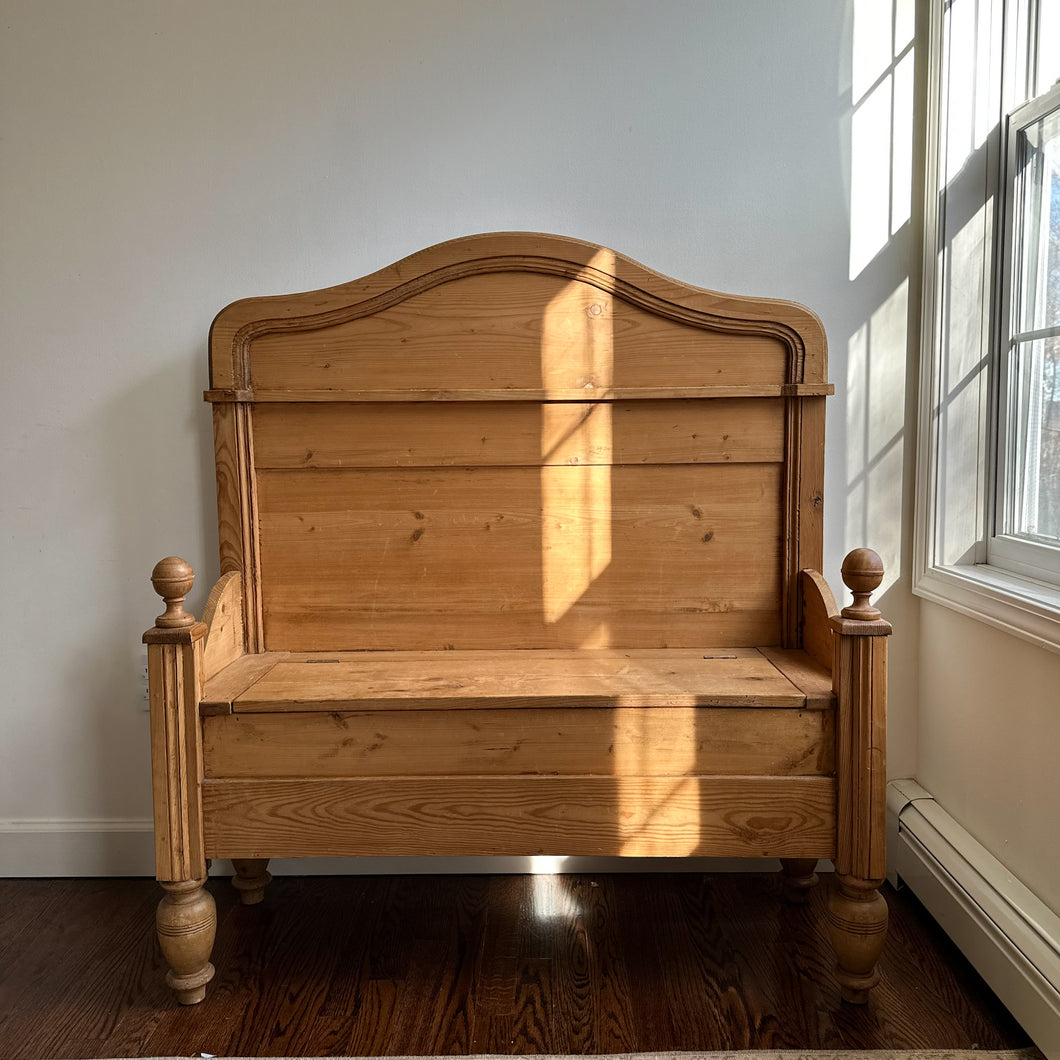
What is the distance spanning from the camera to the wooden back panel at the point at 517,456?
1.88m

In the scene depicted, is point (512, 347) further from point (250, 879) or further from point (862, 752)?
point (250, 879)

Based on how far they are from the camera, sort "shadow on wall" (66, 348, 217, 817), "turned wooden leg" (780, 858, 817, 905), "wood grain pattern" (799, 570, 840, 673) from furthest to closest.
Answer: "shadow on wall" (66, 348, 217, 817)
"turned wooden leg" (780, 858, 817, 905)
"wood grain pattern" (799, 570, 840, 673)

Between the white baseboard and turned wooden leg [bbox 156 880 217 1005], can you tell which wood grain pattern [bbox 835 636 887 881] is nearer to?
the white baseboard

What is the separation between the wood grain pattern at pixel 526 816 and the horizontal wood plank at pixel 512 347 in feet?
2.76

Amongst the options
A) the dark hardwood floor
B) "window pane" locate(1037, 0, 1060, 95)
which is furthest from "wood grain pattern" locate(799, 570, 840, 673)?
"window pane" locate(1037, 0, 1060, 95)

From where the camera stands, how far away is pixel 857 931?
1.53 metres

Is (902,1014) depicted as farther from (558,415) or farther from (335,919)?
(558,415)

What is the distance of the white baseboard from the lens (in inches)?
83.5

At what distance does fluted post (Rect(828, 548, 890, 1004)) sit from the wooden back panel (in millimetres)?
384

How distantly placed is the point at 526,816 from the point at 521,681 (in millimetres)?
240

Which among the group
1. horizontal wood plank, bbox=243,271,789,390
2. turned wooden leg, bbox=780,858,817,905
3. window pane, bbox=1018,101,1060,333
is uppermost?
window pane, bbox=1018,101,1060,333

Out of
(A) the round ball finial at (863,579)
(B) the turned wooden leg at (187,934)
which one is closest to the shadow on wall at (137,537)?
(B) the turned wooden leg at (187,934)

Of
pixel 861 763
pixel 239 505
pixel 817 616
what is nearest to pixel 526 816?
pixel 861 763

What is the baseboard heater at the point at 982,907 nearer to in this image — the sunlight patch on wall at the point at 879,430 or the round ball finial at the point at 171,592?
the sunlight patch on wall at the point at 879,430
